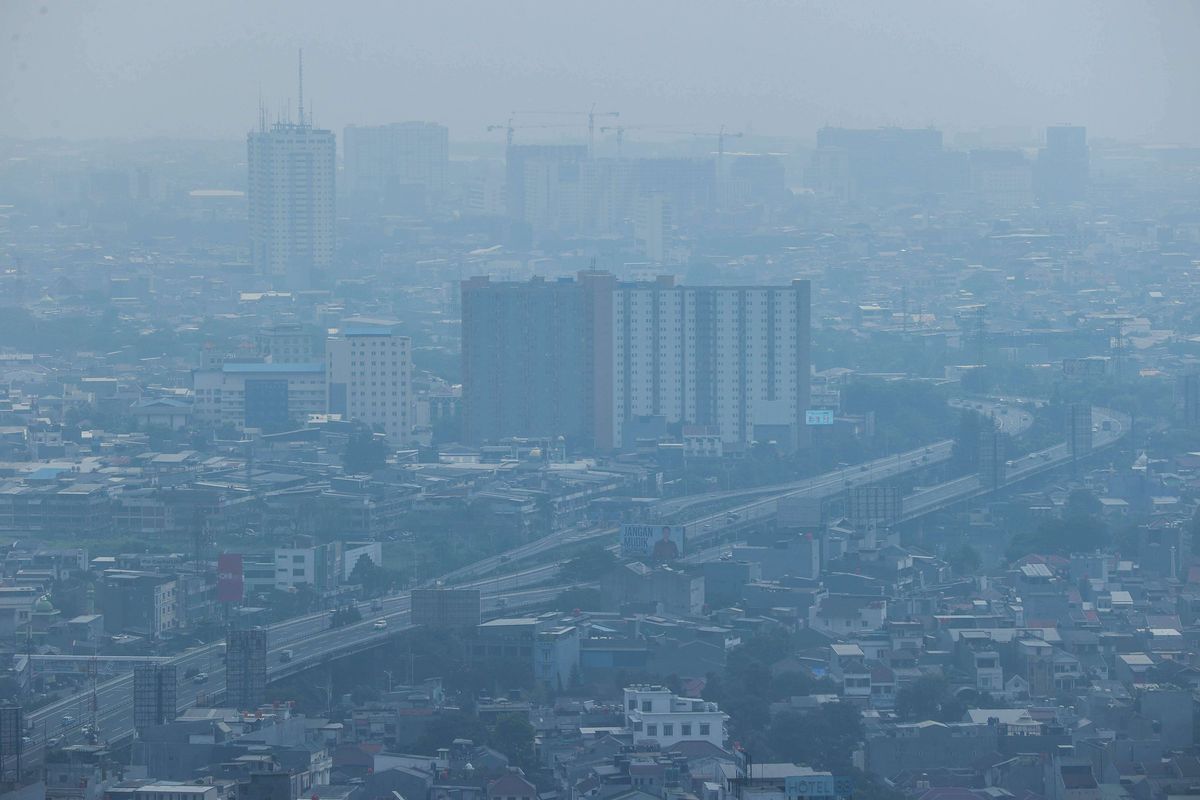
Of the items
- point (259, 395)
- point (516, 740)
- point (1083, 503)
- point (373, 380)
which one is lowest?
point (1083, 503)

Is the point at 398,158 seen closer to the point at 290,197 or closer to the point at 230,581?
the point at 290,197

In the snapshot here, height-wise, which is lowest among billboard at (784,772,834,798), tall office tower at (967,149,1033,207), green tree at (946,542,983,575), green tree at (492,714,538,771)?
green tree at (946,542,983,575)

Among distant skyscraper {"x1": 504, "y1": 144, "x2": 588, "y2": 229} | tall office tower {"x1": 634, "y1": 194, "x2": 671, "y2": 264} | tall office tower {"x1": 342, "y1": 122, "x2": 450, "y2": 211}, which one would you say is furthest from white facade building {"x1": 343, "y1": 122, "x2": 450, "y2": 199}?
tall office tower {"x1": 634, "y1": 194, "x2": 671, "y2": 264}

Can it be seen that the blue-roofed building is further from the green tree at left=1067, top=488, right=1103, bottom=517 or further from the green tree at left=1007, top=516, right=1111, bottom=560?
the green tree at left=1007, top=516, right=1111, bottom=560

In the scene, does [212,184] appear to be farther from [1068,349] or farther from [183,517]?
[183,517]

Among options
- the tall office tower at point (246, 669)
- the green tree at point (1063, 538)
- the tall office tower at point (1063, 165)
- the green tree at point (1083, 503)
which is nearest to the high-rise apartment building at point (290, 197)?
the tall office tower at point (1063, 165)


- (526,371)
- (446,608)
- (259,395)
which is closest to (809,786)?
(446,608)
